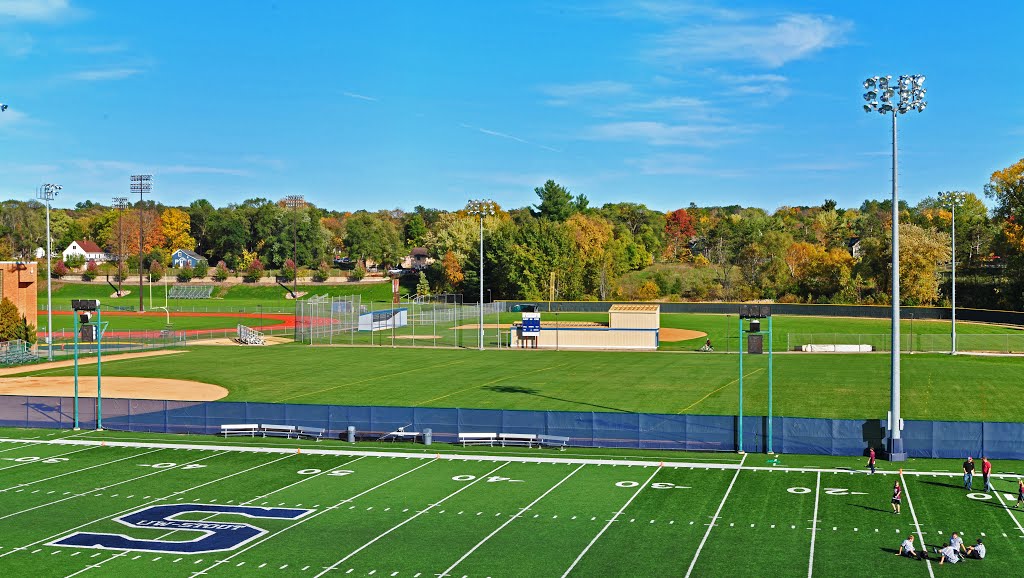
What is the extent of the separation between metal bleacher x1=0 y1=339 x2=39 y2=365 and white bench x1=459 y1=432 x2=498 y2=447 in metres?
46.1

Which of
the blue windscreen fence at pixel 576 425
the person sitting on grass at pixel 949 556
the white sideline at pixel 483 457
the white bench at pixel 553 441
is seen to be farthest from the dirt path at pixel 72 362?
the person sitting on grass at pixel 949 556

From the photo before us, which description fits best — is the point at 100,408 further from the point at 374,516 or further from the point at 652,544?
the point at 652,544

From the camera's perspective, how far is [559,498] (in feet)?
103

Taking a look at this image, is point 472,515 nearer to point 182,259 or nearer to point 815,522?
point 815,522

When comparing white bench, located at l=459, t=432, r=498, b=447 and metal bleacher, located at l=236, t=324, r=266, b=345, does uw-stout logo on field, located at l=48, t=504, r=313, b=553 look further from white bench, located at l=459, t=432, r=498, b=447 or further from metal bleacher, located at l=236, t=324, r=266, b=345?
metal bleacher, located at l=236, t=324, r=266, b=345

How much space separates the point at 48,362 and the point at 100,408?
3156 cm

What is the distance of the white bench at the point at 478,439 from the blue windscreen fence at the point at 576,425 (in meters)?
0.45

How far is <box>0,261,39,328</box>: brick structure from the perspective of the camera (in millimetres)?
79812

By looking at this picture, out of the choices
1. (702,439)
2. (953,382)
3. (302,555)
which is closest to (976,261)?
(953,382)

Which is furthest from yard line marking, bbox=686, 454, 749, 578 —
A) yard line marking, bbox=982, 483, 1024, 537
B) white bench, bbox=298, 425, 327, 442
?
white bench, bbox=298, 425, 327, 442

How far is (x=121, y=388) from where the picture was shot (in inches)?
2249

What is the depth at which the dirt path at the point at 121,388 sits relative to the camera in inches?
2128

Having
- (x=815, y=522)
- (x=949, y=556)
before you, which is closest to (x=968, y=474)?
(x=815, y=522)

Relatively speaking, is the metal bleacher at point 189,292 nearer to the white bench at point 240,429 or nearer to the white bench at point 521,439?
the white bench at point 240,429
